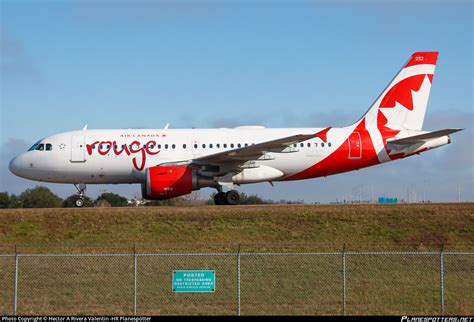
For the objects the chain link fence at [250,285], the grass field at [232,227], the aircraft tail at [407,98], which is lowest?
the chain link fence at [250,285]

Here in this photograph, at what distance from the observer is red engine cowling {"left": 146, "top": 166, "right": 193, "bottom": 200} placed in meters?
32.4

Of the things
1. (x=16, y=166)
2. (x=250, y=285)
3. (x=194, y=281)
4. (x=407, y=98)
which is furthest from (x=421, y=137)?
(x=194, y=281)

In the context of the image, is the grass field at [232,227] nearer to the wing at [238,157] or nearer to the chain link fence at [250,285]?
the chain link fence at [250,285]

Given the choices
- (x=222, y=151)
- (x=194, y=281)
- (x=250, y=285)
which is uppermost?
(x=222, y=151)

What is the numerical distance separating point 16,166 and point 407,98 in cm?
1905

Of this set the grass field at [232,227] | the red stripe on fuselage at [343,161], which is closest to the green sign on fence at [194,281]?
the grass field at [232,227]

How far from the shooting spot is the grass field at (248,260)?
1870 centimetres

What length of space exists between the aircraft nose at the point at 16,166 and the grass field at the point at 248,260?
21.8ft

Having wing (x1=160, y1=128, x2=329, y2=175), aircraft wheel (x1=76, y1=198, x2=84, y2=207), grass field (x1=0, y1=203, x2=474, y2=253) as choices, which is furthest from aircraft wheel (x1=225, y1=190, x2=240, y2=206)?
aircraft wheel (x1=76, y1=198, x2=84, y2=207)

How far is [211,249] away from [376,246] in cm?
548

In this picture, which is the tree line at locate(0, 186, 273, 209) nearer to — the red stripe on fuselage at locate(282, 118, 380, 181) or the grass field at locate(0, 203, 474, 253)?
the red stripe on fuselage at locate(282, 118, 380, 181)

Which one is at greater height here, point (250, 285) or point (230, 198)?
point (230, 198)

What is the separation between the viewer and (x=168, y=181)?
32.5 metres

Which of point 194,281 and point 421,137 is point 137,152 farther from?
point 194,281
